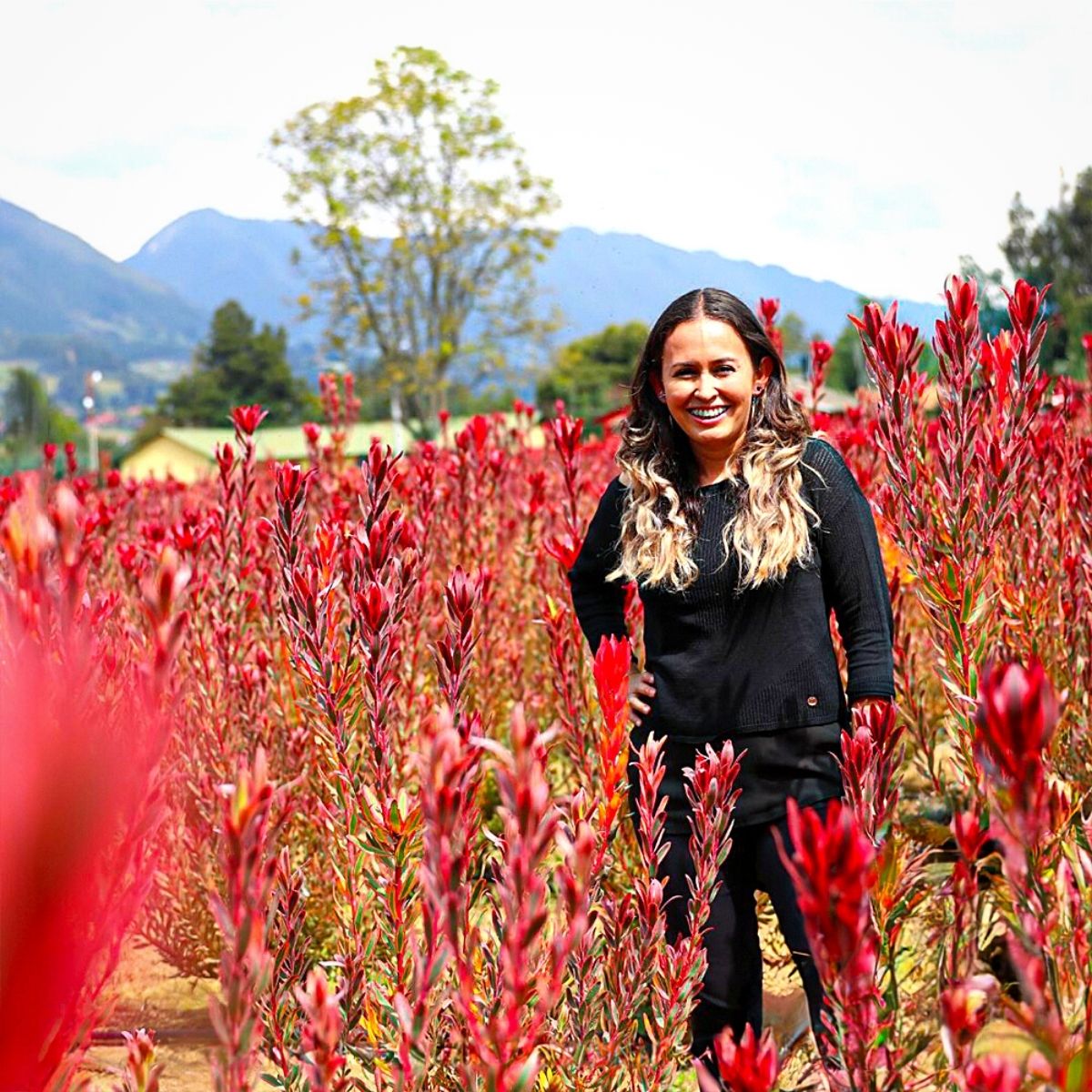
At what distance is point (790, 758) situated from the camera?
238 cm

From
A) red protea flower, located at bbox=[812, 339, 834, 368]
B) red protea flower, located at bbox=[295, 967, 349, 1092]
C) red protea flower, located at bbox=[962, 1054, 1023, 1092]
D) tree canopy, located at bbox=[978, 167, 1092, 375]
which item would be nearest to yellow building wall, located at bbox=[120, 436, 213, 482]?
tree canopy, located at bbox=[978, 167, 1092, 375]

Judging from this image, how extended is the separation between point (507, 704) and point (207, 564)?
1.19m

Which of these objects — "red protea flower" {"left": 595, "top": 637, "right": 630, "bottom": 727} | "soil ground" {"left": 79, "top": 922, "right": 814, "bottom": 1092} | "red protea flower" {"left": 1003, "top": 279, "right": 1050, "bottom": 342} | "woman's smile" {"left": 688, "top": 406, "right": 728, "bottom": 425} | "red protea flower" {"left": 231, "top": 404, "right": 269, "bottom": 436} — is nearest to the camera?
"red protea flower" {"left": 595, "top": 637, "right": 630, "bottom": 727}

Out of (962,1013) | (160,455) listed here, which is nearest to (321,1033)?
(962,1013)

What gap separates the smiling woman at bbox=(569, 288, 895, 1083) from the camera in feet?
7.79

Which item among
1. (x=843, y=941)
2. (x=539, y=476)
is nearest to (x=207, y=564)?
(x=539, y=476)

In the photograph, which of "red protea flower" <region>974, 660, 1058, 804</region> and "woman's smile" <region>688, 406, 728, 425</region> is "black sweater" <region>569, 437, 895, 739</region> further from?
"red protea flower" <region>974, 660, 1058, 804</region>

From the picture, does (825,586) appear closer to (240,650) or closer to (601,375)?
(240,650)

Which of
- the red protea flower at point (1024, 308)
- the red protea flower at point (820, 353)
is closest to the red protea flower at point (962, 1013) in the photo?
the red protea flower at point (1024, 308)

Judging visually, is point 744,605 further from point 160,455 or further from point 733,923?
point 160,455

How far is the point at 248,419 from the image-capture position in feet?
10.1

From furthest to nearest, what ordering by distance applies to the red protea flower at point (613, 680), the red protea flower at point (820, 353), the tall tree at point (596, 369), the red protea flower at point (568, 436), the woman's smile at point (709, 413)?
the tall tree at point (596, 369) → the red protea flower at point (820, 353) → the red protea flower at point (568, 436) → the woman's smile at point (709, 413) → the red protea flower at point (613, 680)

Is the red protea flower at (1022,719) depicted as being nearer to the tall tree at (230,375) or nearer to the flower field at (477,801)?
the flower field at (477,801)

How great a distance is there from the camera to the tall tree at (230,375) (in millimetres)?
83000
